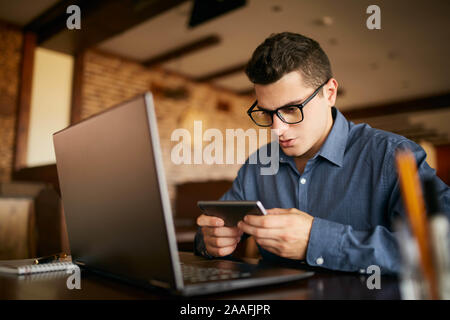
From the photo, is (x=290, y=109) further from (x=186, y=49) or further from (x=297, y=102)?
(x=186, y=49)

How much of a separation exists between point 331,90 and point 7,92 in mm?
4292

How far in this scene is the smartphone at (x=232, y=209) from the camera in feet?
2.65

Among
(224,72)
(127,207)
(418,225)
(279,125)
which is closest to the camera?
(418,225)

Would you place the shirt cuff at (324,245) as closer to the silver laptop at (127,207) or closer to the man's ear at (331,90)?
the silver laptop at (127,207)

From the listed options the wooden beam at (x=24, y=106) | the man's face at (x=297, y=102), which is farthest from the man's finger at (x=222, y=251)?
the wooden beam at (x=24, y=106)

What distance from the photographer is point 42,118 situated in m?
4.64

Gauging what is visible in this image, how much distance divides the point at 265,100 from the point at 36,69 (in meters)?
4.34

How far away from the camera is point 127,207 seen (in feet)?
2.07

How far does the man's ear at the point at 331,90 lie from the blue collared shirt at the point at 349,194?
64 mm

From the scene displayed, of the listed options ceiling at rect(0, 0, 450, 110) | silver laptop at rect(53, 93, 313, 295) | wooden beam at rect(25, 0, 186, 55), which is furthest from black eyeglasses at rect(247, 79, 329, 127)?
ceiling at rect(0, 0, 450, 110)

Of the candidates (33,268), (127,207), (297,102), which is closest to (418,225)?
(127,207)

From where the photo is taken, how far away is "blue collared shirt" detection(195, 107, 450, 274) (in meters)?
0.90

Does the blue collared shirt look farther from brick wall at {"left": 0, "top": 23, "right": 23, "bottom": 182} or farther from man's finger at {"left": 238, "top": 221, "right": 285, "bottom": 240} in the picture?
brick wall at {"left": 0, "top": 23, "right": 23, "bottom": 182}

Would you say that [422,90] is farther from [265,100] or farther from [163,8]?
[265,100]
